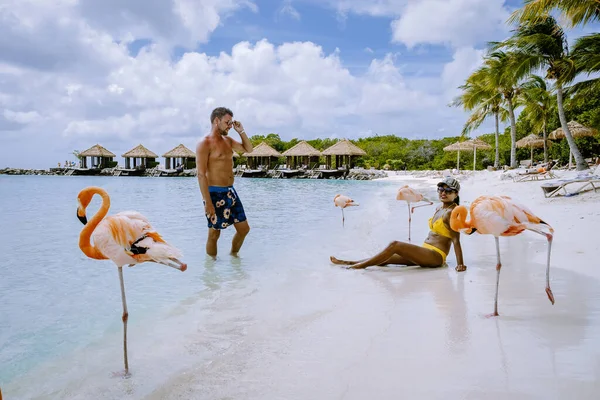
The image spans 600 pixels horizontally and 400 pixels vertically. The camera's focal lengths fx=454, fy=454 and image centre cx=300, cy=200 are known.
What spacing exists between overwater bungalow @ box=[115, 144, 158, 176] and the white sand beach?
55.1 meters

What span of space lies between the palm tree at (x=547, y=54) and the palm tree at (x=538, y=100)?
8.79 m

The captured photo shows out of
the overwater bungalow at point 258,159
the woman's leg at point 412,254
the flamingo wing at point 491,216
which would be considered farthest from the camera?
the overwater bungalow at point 258,159

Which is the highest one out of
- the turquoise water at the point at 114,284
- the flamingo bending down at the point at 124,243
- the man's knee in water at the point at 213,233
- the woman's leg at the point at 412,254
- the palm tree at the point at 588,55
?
the palm tree at the point at 588,55

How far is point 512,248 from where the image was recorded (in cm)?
630

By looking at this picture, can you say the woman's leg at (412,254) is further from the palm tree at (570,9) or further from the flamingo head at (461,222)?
the palm tree at (570,9)

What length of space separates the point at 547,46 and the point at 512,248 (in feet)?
47.7

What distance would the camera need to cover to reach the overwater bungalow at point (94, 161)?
5584 centimetres

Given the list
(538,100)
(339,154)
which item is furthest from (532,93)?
(339,154)

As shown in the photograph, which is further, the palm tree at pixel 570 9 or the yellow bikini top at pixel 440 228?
the palm tree at pixel 570 9

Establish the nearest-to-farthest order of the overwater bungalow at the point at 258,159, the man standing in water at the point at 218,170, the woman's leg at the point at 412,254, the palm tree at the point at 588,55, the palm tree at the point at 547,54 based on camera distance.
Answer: the woman's leg at the point at 412,254 < the man standing in water at the point at 218,170 < the palm tree at the point at 588,55 < the palm tree at the point at 547,54 < the overwater bungalow at the point at 258,159

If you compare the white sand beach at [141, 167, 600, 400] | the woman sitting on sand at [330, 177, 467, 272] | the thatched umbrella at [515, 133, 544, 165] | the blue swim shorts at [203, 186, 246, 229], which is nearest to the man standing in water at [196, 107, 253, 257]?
the blue swim shorts at [203, 186, 246, 229]

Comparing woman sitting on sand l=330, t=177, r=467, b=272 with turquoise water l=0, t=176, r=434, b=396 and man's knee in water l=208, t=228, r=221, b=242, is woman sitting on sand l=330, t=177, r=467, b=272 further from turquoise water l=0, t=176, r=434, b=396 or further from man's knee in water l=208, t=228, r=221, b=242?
man's knee in water l=208, t=228, r=221, b=242

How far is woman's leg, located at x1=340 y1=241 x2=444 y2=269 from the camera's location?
5035 millimetres

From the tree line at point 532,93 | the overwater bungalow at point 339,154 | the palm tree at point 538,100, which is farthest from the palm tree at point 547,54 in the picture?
the overwater bungalow at point 339,154
